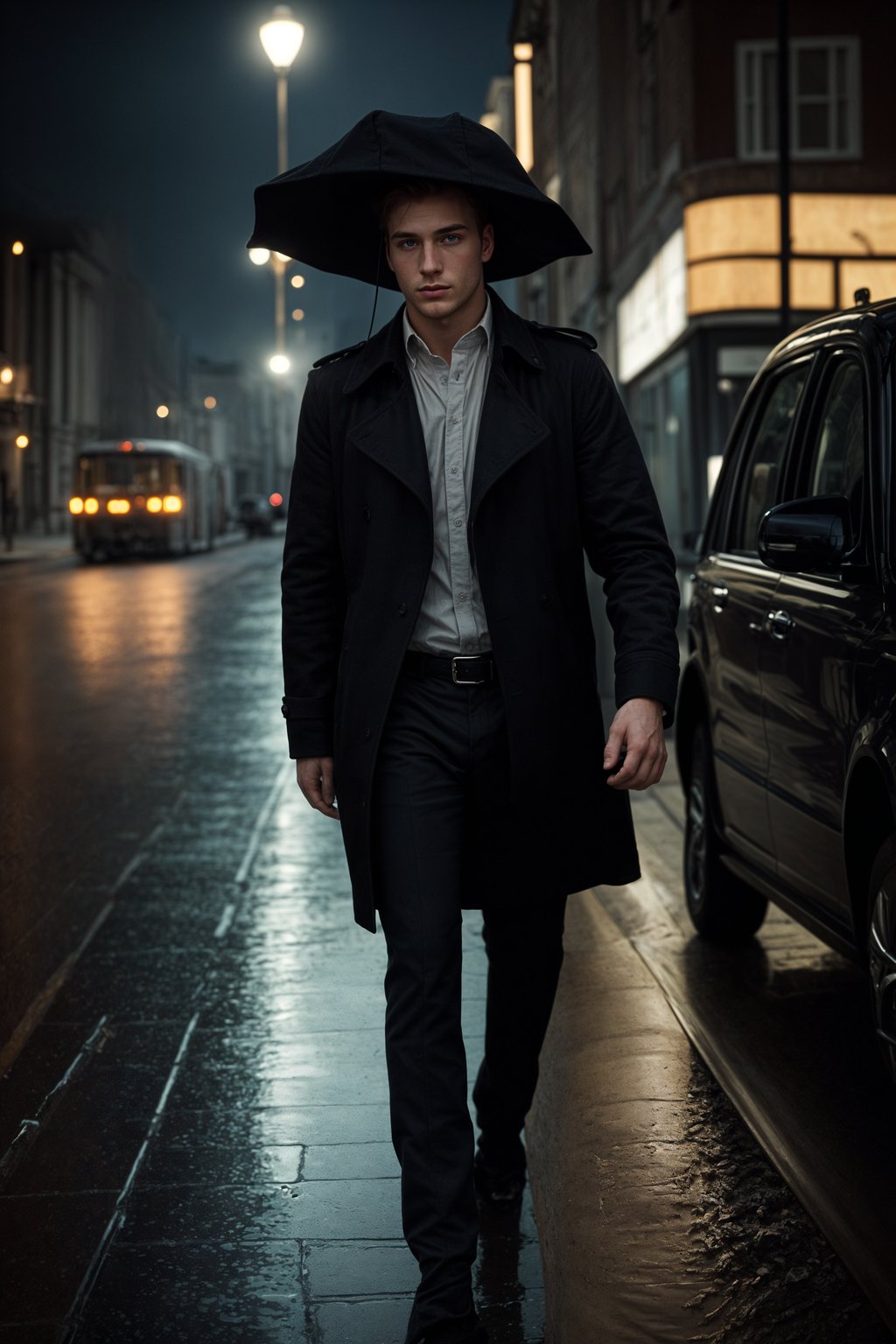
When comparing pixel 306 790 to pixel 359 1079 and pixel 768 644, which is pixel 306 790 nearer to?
pixel 359 1079

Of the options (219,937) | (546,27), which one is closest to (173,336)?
(546,27)

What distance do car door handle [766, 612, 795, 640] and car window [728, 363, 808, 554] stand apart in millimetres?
573

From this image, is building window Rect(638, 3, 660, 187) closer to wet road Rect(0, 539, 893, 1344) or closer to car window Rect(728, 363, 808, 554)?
wet road Rect(0, 539, 893, 1344)

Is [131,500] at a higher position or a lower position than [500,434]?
higher

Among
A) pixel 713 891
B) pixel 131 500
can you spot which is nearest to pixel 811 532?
pixel 713 891

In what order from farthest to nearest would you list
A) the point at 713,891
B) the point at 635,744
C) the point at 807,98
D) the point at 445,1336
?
the point at 807,98 < the point at 713,891 < the point at 635,744 < the point at 445,1336

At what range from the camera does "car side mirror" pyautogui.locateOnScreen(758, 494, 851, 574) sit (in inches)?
169

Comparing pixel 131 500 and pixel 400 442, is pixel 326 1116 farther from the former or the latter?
pixel 131 500

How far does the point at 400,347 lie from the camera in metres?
3.54

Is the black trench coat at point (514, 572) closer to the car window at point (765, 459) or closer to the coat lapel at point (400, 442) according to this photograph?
the coat lapel at point (400, 442)

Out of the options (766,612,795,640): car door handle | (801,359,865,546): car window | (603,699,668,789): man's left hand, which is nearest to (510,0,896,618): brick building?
(801,359,865,546): car window

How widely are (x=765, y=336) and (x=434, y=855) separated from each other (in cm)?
2365

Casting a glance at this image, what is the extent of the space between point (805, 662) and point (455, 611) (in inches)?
57.0

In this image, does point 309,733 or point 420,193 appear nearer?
point 420,193
